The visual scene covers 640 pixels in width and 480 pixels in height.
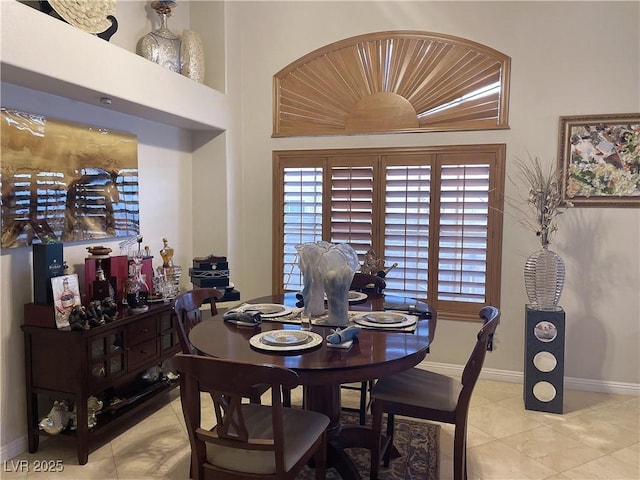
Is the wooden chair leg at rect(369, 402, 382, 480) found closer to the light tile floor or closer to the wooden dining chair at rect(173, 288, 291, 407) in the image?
the light tile floor

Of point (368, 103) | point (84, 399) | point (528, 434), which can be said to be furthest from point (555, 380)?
point (84, 399)

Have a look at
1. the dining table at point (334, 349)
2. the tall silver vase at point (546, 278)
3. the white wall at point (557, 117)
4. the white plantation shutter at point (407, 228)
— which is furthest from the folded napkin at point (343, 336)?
the white wall at point (557, 117)

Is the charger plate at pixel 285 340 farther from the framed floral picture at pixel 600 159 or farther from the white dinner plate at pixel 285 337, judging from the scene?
the framed floral picture at pixel 600 159

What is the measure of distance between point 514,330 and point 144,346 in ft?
9.07

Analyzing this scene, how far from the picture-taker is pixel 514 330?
378cm

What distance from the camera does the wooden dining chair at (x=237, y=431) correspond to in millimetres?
1586

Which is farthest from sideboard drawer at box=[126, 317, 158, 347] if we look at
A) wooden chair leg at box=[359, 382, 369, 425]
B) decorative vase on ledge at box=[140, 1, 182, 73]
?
decorative vase on ledge at box=[140, 1, 182, 73]

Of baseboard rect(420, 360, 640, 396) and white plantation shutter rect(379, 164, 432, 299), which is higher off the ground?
white plantation shutter rect(379, 164, 432, 299)

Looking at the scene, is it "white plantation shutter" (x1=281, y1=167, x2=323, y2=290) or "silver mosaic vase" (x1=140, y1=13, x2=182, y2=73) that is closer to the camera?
"silver mosaic vase" (x1=140, y1=13, x2=182, y2=73)

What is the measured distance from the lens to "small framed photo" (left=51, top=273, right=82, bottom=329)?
101 inches

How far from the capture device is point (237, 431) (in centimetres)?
170

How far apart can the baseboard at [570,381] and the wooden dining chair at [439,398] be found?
5.09ft

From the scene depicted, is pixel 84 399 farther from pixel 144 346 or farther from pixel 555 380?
pixel 555 380

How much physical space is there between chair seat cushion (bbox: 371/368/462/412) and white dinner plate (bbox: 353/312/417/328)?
0.31 m
